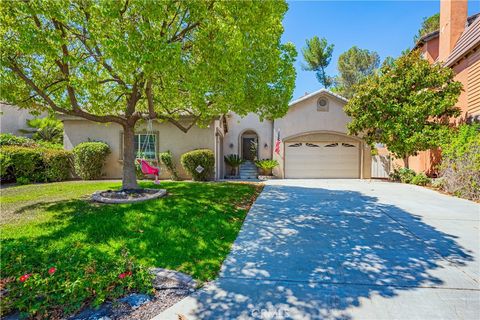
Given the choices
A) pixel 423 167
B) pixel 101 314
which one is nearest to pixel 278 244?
pixel 101 314

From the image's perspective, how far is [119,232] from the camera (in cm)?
525

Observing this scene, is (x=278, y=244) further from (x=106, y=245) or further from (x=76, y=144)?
(x=76, y=144)

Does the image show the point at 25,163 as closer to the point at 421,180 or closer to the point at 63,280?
the point at 63,280

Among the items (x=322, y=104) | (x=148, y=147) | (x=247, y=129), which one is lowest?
(x=148, y=147)

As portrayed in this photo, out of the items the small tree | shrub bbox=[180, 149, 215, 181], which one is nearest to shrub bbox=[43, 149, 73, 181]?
shrub bbox=[180, 149, 215, 181]

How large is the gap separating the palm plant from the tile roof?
12727 mm

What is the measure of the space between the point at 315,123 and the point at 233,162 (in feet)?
19.8

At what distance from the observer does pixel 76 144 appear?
46.6 feet

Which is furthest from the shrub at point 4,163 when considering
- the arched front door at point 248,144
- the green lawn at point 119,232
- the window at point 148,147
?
the arched front door at point 248,144

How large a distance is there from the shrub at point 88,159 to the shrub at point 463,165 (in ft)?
52.7

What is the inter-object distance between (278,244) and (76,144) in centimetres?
1360

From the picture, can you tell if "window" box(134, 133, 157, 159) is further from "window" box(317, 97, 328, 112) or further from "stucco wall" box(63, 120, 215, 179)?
"window" box(317, 97, 328, 112)

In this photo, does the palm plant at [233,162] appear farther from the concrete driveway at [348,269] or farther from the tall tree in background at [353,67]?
the tall tree in background at [353,67]

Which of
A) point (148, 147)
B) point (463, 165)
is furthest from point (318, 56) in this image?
point (148, 147)
